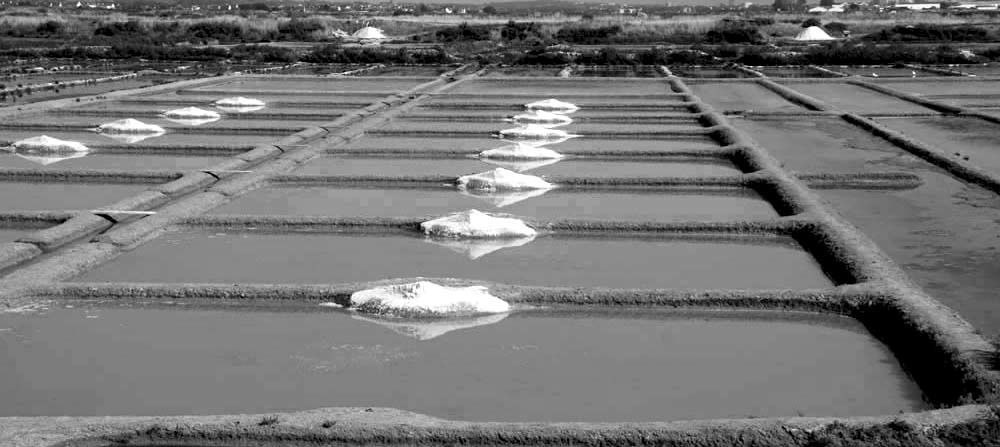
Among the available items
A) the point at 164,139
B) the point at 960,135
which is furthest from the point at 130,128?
the point at 960,135

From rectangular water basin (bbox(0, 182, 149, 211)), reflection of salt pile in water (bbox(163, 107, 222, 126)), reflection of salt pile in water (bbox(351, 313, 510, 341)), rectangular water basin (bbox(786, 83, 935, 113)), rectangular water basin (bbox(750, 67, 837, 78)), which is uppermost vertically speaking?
reflection of salt pile in water (bbox(163, 107, 222, 126))

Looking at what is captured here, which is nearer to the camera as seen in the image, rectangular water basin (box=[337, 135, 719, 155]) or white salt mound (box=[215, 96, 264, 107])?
rectangular water basin (box=[337, 135, 719, 155])

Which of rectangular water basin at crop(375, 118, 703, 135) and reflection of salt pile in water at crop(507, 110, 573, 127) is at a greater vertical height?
reflection of salt pile in water at crop(507, 110, 573, 127)

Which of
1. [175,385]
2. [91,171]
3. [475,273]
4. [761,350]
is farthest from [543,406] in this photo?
[91,171]

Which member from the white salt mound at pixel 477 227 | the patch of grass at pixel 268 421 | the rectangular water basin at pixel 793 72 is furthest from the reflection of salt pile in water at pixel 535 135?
the rectangular water basin at pixel 793 72

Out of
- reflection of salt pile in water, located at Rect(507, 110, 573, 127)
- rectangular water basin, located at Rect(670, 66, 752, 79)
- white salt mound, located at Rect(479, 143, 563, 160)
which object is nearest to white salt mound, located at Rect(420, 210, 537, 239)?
white salt mound, located at Rect(479, 143, 563, 160)

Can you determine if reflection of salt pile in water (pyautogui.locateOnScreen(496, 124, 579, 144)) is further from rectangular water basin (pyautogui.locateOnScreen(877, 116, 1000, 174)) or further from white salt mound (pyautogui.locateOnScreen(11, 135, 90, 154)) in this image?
white salt mound (pyautogui.locateOnScreen(11, 135, 90, 154))

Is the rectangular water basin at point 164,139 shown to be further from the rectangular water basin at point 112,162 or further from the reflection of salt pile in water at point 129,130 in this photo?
the rectangular water basin at point 112,162

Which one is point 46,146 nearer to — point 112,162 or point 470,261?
point 112,162
